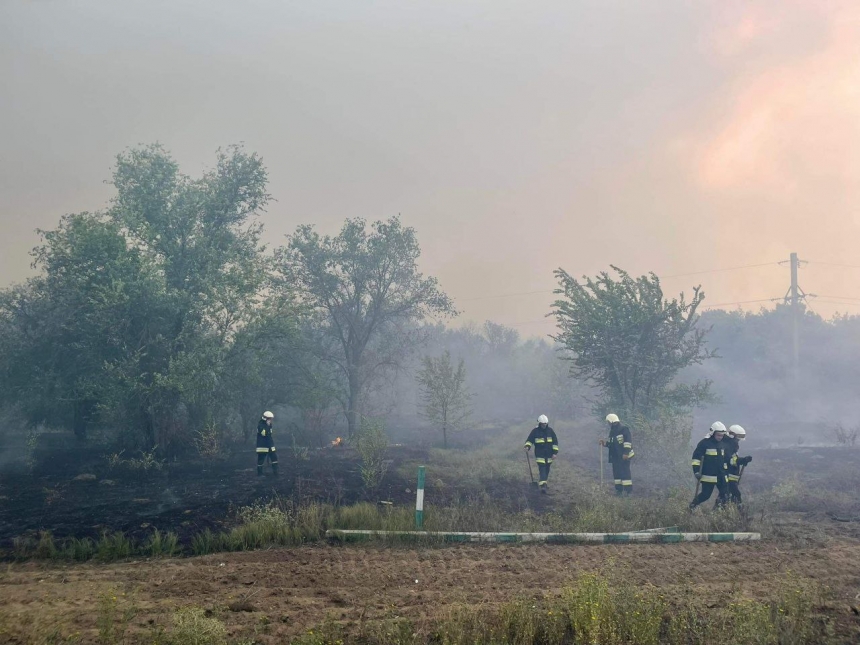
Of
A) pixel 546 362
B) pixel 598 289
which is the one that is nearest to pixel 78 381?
pixel 598 289

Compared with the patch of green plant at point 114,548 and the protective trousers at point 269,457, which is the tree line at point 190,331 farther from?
the patch of green plant at point 114,548

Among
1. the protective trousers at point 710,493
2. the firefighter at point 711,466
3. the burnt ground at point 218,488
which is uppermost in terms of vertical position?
the firefighter at point 711,466

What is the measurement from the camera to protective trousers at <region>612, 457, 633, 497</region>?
13.5 meters

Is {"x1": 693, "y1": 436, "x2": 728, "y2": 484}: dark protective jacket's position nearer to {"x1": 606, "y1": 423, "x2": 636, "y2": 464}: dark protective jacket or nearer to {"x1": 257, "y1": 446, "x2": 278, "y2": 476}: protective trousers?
{"x1": 606, "y1": 423, "x2": 636, "y2": 464}: dark protective jacket

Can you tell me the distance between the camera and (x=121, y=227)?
1783cm

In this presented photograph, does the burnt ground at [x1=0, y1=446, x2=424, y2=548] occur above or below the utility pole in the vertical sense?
below

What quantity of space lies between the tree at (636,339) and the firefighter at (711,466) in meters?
7.78

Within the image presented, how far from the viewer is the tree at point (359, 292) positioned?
27.3 metres

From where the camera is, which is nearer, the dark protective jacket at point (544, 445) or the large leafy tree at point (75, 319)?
the dark protective jacket at point (544, 445)

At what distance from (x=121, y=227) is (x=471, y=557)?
51.1 ft

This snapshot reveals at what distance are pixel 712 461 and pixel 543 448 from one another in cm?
360

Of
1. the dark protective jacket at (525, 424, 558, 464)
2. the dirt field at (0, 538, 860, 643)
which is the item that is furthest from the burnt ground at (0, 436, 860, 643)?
the dark protective jacket at (525, 424, 558, 464)

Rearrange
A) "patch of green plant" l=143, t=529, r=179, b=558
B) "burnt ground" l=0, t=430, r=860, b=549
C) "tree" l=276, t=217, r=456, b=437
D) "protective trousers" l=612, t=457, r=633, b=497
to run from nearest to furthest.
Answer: "patch of green plant" l=143, t=529, r=179, b=558, "burnt ground" l=0, t=430, r=860, b=549, "protective trousers" l=612, t=457, r=633, b=497, "tree" l=276, t=217, r=456, b=437

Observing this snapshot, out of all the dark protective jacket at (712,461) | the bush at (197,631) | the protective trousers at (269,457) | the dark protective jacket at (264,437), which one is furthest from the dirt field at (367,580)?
the dark protective jacket at (264,437)
